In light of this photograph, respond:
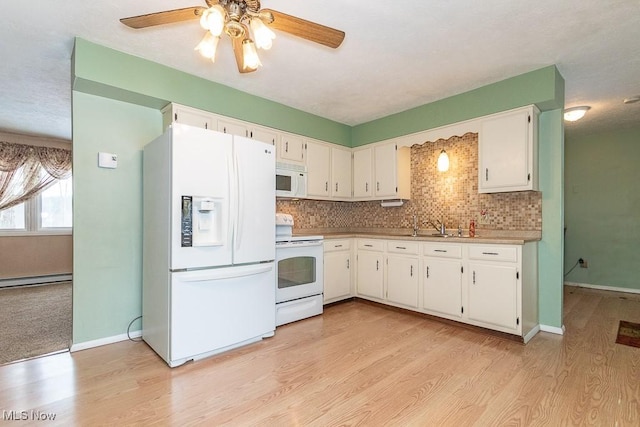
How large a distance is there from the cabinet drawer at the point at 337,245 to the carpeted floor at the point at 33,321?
2.59 meters

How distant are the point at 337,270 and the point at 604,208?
14.1ft

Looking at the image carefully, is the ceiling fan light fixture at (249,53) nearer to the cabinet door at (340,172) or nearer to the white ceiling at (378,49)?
the white ceiling at (378,49)

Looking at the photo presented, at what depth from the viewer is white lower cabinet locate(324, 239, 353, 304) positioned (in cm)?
376

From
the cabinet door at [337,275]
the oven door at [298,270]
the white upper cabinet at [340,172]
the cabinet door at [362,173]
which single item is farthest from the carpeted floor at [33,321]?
the cabinet door at [362,173]

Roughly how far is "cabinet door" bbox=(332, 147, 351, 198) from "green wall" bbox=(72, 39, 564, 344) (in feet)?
4.98

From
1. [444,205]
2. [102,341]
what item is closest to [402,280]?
[444,205]

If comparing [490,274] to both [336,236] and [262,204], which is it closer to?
[336,236]

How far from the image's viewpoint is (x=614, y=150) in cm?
468

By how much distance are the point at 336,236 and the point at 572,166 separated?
4237 millimetres

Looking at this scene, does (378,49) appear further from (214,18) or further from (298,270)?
(298,270)

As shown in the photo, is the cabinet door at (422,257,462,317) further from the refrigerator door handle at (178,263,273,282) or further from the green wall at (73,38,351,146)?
the green wall at (73,38,351,146)

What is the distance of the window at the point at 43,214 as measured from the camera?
498 cm

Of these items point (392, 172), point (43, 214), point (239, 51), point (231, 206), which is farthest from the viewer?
point (43, 214)

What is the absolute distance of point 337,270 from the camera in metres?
3.87
